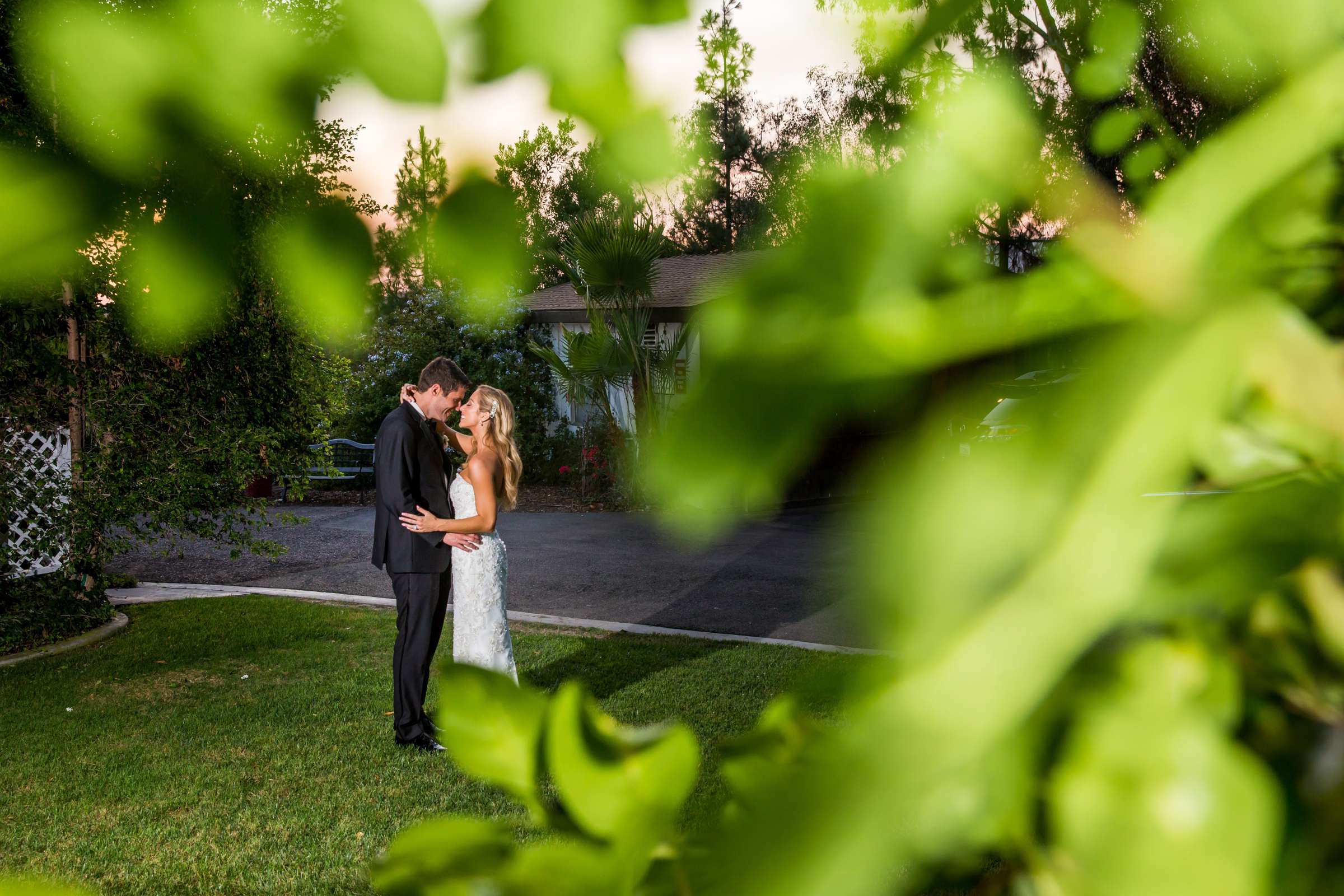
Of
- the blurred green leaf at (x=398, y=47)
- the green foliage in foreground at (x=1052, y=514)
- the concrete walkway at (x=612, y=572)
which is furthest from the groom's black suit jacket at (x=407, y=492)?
the green foliage in foreground at (x=1052, y=514)

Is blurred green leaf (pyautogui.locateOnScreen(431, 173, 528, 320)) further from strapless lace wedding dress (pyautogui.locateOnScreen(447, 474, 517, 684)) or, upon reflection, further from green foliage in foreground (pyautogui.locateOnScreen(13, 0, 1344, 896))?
strapless lace wedding dress (pyautogui.locateOnScreen(447, 474, 517, 684))

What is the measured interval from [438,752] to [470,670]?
5885 mm

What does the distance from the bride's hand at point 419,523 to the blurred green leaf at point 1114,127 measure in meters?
5.92

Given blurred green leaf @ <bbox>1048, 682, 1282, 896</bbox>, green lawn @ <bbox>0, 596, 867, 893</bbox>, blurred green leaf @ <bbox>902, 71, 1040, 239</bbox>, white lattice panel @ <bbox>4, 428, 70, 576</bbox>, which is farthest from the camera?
white lattice panel @ <bbox>4, 428, 70, 576</bbox>

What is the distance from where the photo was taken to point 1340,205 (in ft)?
1.25

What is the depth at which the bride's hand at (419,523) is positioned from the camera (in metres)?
6.23

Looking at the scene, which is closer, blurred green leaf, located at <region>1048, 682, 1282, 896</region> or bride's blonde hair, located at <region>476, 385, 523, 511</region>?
blurred green leaf, located at <region>1048, 682, 1282, 896</region>

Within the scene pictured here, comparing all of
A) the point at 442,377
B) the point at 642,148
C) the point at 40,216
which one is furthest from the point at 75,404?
the point at 642,148

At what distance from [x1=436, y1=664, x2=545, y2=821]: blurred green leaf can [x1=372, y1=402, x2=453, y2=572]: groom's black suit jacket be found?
6.10 meters

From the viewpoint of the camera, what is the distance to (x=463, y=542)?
6.49m

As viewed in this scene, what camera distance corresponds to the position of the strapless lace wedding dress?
6488mm

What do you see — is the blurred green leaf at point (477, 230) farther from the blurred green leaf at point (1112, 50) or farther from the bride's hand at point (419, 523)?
the bride's hand at point (419, 523)

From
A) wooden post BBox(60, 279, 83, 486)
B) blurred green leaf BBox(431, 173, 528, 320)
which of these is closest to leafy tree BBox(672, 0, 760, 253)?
blurred green leaf BBox(431, 173, 528, 320)

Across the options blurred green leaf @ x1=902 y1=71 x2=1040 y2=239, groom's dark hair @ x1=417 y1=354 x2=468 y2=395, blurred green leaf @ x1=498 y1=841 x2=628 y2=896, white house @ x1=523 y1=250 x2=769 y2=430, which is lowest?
blurred green leaf @ x1=498 y1=841 x2=628 y2=896
